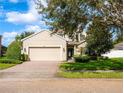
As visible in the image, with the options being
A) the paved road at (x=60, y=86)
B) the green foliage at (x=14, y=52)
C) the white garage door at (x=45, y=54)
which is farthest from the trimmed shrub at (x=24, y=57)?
the paved road at (x=60, y=86)

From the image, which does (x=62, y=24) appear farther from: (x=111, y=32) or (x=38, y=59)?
(x=38, y=59)

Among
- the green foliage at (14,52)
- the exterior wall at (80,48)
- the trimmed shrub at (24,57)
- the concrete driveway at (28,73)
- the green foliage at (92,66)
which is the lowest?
the concrete driveway at (28,73)

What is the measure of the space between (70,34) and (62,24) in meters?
1.43

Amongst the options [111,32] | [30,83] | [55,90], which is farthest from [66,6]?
[55,90]

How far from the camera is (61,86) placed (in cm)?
1947

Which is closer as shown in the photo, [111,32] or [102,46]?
[111,32]

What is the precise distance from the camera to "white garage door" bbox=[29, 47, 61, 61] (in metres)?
50.4

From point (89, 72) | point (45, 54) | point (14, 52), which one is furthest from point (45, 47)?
point (89, 72)

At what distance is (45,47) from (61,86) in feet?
102

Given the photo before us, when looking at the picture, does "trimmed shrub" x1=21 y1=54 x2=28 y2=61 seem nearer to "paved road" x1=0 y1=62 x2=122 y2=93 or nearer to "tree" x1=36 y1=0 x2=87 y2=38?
"tree" x1=36 y1=0 x2=87 y2=38

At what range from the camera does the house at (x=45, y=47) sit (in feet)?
165

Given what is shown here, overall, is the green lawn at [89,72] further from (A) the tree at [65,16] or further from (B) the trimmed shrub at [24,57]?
(B) the trimmed shrub at [24,57]

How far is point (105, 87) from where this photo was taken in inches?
749

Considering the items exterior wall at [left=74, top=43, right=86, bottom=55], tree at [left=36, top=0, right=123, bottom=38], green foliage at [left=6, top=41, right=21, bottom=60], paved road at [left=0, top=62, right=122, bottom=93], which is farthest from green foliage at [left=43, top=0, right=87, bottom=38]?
exterior wall at [left=74, top=43, right=86, bottom=55]
